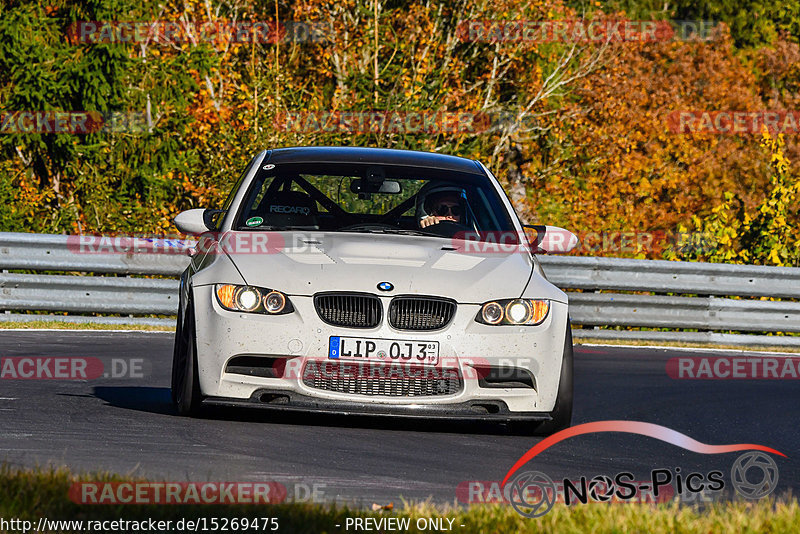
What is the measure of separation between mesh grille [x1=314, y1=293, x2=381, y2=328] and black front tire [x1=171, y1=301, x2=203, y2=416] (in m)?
0.71

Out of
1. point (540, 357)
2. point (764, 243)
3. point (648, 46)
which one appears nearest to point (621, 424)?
point (540, 357)

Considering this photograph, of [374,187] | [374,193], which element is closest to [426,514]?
[374,187]

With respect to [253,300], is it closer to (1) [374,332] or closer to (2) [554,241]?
(1) [374,332]

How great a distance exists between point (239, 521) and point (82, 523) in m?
0.49

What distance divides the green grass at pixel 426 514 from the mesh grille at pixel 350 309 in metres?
1.77

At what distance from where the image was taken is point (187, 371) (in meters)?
7.18

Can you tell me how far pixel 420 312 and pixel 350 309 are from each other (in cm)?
35

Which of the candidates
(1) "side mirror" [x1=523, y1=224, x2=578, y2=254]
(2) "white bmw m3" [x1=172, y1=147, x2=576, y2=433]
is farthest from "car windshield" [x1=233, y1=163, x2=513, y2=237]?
(2) "white bmw m3" [x1=172, y1=147, x2=576, y2=433]

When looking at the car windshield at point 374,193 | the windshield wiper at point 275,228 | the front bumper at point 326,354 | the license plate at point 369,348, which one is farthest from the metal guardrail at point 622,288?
the license plate at point 369,348

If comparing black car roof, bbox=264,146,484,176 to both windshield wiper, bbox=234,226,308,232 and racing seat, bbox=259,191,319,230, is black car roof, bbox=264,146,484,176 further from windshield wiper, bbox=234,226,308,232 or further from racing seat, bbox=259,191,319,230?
windshield wiper, bbox=234,226,308,232

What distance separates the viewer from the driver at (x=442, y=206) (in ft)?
28.2

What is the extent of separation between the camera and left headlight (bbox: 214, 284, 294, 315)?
6969mm

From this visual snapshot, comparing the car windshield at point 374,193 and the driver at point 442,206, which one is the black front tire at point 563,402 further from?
the driver at point 442,206

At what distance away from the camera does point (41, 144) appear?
24.5 metres
